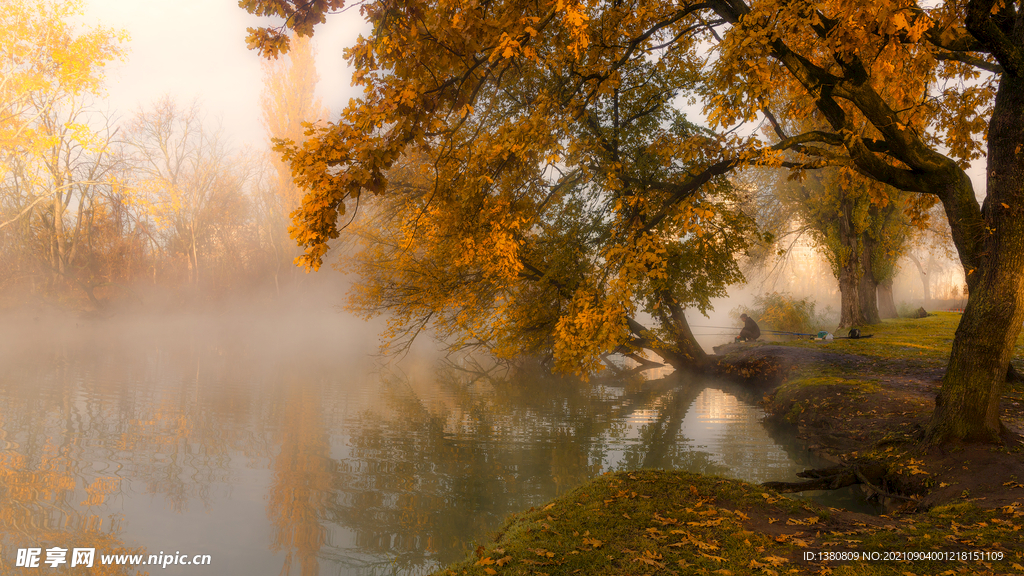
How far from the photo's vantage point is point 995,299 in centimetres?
711

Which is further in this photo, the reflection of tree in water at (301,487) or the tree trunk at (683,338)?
the tree trunk at (683,338)

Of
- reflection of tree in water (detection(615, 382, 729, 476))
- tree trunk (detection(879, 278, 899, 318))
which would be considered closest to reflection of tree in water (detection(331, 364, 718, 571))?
reflection of tree in water (detection(615, 382, 729, 476))

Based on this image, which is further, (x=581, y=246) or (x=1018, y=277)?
(x=581, y=246)

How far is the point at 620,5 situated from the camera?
9164 millimetres

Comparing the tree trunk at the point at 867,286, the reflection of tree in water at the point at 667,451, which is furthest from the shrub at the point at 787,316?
the reflection of tree in water at the point at 667,451

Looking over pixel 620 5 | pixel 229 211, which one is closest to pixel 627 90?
pixel 620 5

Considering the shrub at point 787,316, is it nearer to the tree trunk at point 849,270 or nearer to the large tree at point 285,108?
the tree trunk at point 849,270

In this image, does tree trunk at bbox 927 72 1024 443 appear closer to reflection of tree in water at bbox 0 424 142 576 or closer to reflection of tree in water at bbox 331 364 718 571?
reflection of tree in water at bbox 331 364 718 571

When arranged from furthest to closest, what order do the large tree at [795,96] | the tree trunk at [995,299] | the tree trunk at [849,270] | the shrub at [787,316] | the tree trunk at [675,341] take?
the shrub at [787,316], the tree trunk at [849,270], the tree trunk at [675,341], the tree trunk at [995,299], the large tree at [795,96]

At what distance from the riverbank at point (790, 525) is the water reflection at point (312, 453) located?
1.66 m

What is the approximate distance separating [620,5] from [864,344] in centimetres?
1498

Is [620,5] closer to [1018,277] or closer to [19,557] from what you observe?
[1018,277]

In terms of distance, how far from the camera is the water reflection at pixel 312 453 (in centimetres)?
666

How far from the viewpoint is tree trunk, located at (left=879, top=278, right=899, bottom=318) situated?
31828 mm
